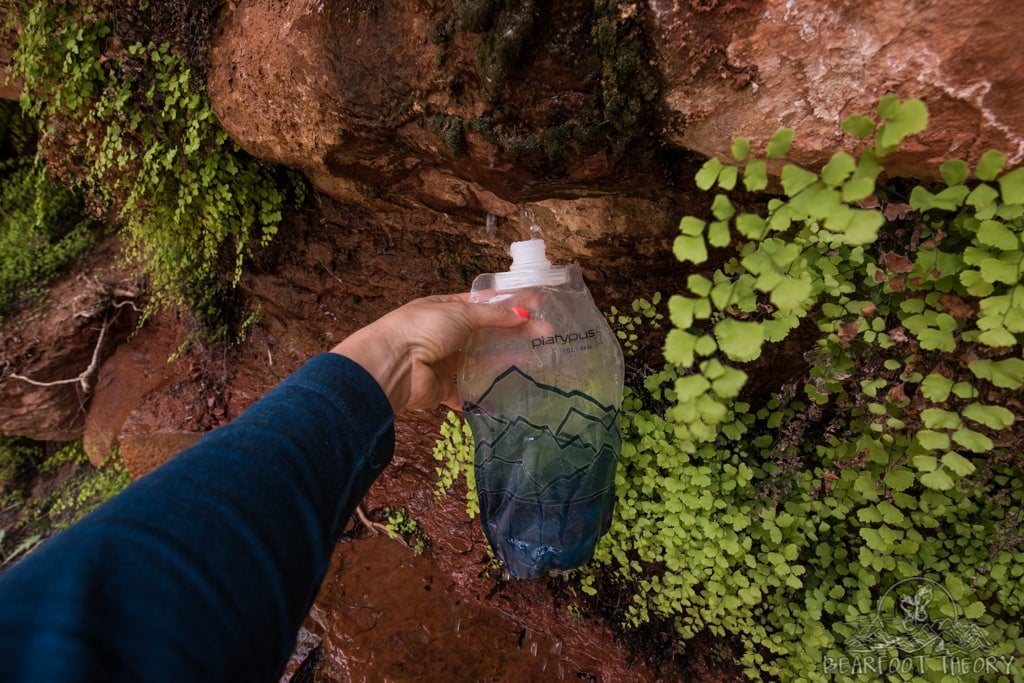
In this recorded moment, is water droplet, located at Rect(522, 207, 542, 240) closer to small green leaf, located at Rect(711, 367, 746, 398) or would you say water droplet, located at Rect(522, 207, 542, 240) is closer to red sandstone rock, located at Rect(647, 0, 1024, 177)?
red sandstone rock, located at Rect(647, 0, 1024, 177)

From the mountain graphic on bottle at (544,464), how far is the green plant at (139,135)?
5.94 feet

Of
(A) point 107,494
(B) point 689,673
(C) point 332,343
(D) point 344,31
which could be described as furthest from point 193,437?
(B) point 689,673

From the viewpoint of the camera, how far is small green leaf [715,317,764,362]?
3.06ft

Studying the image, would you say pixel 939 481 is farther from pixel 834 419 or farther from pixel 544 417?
pixel 544 417

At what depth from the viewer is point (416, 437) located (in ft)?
10.9

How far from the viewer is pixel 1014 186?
1035 mm

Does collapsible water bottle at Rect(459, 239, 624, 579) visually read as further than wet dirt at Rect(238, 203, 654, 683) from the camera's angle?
No

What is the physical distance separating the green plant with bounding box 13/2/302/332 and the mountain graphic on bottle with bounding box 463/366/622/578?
181 centimetres

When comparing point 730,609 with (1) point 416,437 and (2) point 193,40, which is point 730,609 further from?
(2) point 193,40

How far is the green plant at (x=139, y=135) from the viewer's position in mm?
2303

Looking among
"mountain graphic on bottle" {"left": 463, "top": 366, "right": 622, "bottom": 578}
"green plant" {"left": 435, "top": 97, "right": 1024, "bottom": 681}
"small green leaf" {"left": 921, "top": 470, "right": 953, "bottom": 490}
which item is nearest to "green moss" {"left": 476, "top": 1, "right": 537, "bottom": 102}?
"green plant" {"left": 435, "top": 97, "right": 1024, "bottom": 681}

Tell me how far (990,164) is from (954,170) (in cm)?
7

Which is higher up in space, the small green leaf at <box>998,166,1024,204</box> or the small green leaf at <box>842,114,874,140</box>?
the small green leaf at <box>842,114,874,140</box>

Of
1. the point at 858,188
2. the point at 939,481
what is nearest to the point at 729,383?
the point at 858,188
